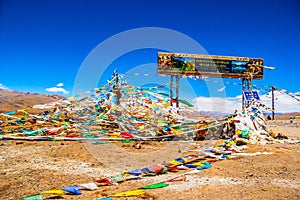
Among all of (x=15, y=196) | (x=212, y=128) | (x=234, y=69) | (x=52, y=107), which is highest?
(x=234, y=69)

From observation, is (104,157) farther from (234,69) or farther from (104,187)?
(234,69)

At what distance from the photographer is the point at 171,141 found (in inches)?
334

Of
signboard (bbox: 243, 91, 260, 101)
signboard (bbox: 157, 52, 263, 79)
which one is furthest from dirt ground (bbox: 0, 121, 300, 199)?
signboard (bbox: 157, 52, 263, 79)

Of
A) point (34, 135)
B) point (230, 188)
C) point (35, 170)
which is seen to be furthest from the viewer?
point (34, 135)

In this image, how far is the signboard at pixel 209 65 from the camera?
17.6m

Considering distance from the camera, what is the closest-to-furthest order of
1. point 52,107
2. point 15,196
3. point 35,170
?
1. point 15,196
2. point 35,170
3. point 52,107

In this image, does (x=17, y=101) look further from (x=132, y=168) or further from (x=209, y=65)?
(x=132, y=168)

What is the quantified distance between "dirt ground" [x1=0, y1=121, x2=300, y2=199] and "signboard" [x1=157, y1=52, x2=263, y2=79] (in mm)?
11079

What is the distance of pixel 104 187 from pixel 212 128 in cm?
622

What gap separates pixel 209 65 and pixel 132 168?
590 inches

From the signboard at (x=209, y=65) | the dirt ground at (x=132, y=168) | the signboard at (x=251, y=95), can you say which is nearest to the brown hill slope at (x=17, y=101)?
the signboard at (x=209, y=65)

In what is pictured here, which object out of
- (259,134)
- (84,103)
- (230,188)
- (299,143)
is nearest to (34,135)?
(84,103)

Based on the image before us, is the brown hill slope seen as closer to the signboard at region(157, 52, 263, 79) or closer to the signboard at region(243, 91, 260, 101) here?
the signboard at region(157, 52, 263, 79)

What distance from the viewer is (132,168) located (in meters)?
4.96
